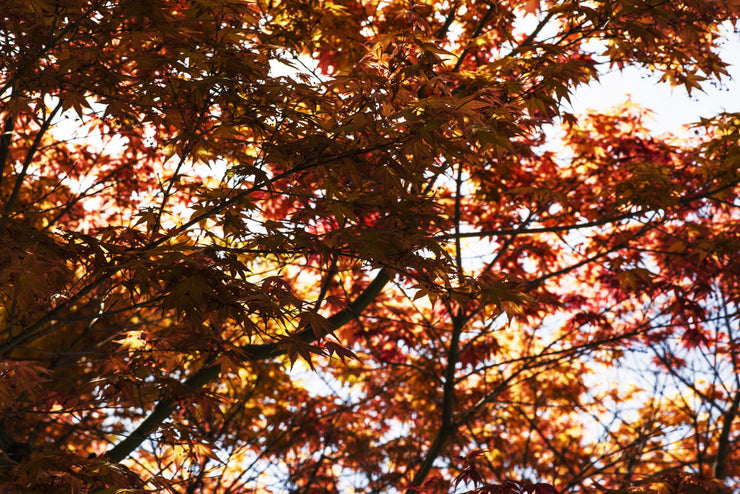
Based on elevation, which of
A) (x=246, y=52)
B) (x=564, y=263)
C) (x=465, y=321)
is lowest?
(x=465, y=321)

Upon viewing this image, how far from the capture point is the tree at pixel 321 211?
304cm

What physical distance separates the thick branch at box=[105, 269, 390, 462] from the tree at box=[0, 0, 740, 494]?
0.07 feet

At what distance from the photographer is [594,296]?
7.20 m

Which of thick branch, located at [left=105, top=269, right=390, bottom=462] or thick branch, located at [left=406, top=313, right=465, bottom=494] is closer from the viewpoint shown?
thick branch, located at [left=105, top=269, right=390, bottom=462]

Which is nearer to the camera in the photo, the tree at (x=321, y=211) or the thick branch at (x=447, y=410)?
the tree at (x=321, y=211)

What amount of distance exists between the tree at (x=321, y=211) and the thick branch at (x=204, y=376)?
0.8 inches

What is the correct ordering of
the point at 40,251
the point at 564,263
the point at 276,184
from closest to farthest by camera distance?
the point at 40,251 < the point at 276,184 < the point at 564,263

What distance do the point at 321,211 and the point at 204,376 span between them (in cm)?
156

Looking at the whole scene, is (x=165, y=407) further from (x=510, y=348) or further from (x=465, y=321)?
(x=510, y=348)

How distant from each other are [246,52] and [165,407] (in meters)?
2.29

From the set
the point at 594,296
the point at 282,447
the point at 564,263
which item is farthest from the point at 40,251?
the point at 594,296

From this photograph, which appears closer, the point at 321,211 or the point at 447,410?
the point at 321,211

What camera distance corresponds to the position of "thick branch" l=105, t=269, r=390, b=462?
3949 mm

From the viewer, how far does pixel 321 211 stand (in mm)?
3520
